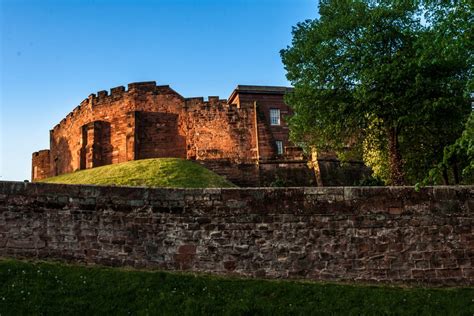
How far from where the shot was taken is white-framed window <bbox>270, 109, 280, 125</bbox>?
161 feet

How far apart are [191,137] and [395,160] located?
693 inches

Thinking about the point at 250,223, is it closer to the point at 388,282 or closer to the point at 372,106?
the point at 388,282

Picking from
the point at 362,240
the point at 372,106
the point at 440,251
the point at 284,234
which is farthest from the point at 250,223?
the point at 372,106

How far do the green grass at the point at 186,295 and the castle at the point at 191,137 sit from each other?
68.1ft

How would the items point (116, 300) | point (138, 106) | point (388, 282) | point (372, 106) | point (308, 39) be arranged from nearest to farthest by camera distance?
1. point (116, 300)
2. point (388, 282)
3. point (372, 106)
4. point (308, 39)
5. point (138, 106)

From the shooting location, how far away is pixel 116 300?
10344 mm

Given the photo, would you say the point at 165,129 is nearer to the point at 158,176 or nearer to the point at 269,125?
the point at 269,125

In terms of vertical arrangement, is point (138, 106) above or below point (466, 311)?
above

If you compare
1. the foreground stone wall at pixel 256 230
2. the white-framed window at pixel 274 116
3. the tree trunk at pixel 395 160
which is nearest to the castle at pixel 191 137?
the tree trunk at pixel 395 160

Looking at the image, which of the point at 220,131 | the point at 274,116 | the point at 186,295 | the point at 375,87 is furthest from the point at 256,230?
the point at 274,116

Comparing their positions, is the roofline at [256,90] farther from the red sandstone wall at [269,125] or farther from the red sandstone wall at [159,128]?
the red sandstone wall at [159,128]

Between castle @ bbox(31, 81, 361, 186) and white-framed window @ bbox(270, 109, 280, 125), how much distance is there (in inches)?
456

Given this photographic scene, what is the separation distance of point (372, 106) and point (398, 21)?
12.5 feet

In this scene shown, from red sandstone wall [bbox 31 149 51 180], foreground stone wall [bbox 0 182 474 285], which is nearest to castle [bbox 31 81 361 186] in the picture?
red sandstone wall [bbox 31 149 51 180]
